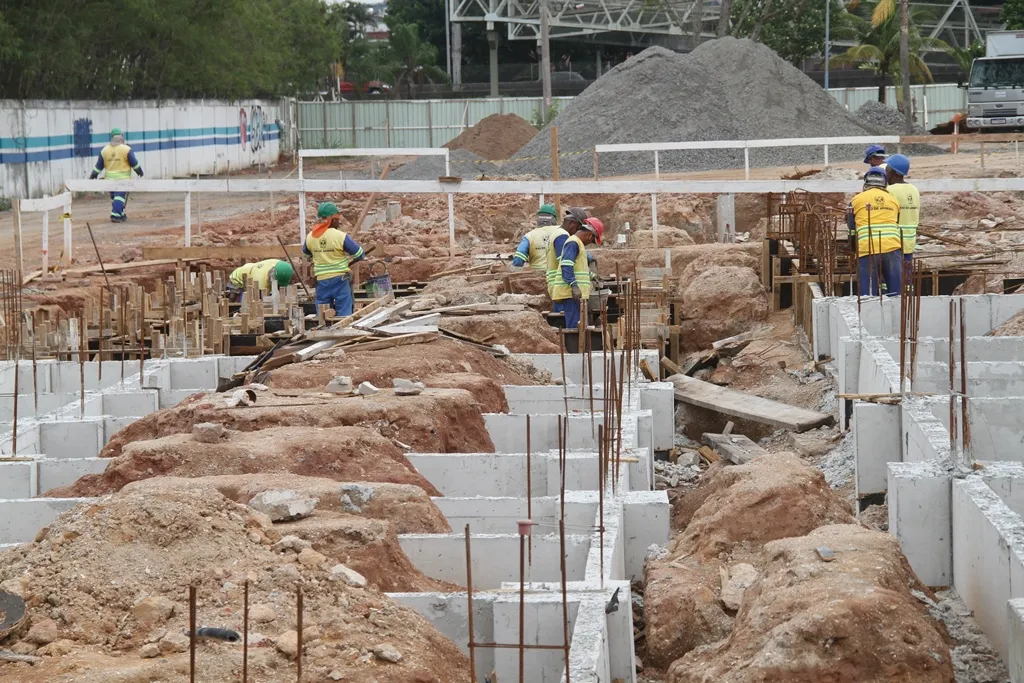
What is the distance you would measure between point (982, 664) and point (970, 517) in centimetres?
102

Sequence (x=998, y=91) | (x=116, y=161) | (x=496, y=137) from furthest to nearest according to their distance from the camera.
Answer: (x=496, y=137) < (x=998, y=91) < (x=116, y=161)

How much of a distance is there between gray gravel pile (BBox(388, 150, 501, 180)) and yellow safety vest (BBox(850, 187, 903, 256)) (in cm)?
2185

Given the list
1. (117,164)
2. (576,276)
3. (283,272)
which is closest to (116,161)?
(117,164)

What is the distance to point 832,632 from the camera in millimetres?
6207

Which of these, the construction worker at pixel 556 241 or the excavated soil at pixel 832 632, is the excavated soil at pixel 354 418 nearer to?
the excavated soil at pixel 832 632

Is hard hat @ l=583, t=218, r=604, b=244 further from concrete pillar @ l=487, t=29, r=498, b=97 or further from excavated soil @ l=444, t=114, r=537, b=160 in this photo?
concrete pillar @ l=487, t=29, r=498, b=97

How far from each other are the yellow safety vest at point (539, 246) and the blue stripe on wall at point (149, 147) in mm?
20056

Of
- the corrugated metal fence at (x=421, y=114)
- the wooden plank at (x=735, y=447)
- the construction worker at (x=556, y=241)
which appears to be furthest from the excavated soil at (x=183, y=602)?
the corrugated metal fence at (x=421, y=114)

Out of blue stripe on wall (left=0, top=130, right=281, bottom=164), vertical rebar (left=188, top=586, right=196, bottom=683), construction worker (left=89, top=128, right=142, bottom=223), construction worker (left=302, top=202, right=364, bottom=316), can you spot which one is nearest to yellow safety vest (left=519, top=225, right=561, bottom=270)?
construction worker (left=302, top=202, right=364, bottom=316)

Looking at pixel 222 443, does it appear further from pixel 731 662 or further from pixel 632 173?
pixel 632 173

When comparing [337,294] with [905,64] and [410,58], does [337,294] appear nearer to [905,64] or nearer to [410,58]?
[905,64]

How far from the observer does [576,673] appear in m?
6.31

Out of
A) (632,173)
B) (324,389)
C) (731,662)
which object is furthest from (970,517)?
(632,173)

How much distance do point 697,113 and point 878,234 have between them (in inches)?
954
